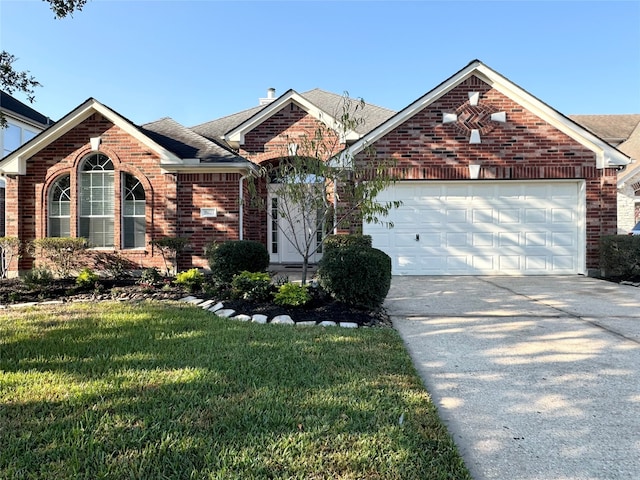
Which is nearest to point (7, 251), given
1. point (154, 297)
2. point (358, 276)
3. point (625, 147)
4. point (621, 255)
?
point (154, 297)

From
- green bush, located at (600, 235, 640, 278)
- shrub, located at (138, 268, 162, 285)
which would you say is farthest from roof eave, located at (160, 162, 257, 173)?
green bush, located at (600, 235, 640, 278)

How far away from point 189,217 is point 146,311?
14.8 ft

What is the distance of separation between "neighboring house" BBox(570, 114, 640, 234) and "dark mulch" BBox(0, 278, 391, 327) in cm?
1680

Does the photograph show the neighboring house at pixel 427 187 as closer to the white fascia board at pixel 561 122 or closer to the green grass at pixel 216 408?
the white fascia board at pixel 561 122

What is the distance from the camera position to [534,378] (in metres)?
3.24

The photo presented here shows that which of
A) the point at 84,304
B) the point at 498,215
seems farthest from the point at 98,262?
the point at 498,215

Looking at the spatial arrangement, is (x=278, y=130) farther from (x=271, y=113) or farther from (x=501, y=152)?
(x=501, y=152)

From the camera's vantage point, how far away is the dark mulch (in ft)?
16.9

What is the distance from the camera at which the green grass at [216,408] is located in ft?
6.43

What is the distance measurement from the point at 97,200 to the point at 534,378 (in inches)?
403

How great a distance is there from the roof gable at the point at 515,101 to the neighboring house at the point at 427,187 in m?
0.03

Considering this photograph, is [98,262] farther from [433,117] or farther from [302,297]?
[433,117]

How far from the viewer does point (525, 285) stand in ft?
26.5

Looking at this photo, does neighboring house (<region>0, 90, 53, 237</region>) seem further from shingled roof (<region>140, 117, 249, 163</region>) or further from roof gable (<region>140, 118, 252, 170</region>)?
roof gable (<region>140, 118, 252, 170</region>)
